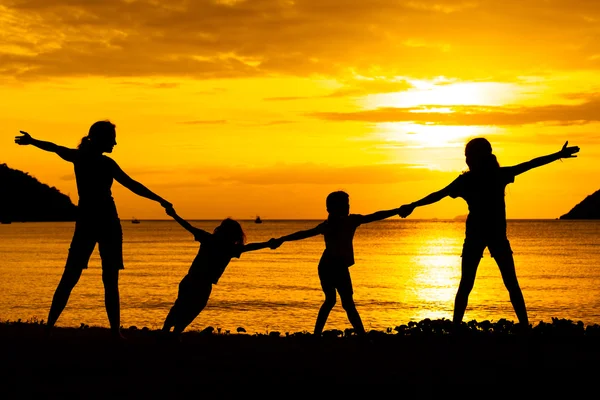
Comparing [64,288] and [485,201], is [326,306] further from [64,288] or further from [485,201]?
[64,288]

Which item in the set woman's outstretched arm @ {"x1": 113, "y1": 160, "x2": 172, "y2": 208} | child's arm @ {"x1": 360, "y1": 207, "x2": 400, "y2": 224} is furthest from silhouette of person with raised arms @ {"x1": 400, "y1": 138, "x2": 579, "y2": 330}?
woman's outstretched arm @ {"x1": 113, "y1": 160, "x2": 172, "y2": 208}

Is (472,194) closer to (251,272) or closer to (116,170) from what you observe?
(116,170)

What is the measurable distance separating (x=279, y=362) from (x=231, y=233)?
1.98 metres

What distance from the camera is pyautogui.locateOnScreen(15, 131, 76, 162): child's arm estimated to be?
998cm

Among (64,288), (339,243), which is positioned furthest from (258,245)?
(64,288)

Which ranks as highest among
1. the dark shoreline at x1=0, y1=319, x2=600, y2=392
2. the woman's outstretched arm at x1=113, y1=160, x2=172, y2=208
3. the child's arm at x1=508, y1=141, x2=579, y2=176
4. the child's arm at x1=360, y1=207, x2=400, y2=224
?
the child's arm at x1=508, y1=141, x2=579, y2=176

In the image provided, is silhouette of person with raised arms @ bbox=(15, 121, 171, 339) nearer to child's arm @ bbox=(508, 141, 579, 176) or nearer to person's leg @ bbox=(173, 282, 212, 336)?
person's leg @ bbox=(173, 282, 212, 336)

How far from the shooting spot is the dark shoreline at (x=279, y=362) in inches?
325

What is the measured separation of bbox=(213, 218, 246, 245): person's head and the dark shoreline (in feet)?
4.94

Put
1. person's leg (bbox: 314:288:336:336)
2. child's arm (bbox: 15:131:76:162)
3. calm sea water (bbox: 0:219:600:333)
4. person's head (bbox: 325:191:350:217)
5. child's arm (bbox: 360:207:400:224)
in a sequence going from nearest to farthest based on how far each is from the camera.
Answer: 1. child's arm (bbox: 15:131:76:162)
2. person's head (bbox: 325:191:350:217)
3. child's arm (bbox: 360:207:400:224)
4. person's leg (bbox: 314:288:336:336)
5. calm sea water (bbox: 0:219:600:333)

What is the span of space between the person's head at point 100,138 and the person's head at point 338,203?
3.12 metres

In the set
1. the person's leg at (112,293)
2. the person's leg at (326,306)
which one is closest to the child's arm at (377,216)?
the person's leg at (326,306)

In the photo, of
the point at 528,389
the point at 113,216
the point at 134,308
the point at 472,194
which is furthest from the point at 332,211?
the point at 134,308

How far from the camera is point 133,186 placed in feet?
35.3
